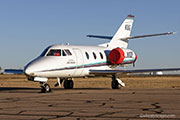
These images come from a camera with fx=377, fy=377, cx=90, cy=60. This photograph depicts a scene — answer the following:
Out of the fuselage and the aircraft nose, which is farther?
the fuselage

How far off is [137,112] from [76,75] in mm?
14265

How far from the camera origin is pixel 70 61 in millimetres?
24328

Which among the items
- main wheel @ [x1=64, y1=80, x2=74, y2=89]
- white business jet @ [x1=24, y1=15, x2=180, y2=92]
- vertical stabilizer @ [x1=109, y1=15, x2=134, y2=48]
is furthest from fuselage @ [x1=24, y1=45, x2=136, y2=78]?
main wheel @ [x1=64, y1=80, x2=74, y2=89]

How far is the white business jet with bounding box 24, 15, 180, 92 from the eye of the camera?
21.8 metres

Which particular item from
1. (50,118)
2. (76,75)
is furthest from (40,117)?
(76,75)

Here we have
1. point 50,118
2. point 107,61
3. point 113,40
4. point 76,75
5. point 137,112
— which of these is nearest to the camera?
point 50,118

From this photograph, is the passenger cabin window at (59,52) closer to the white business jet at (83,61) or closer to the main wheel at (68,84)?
the white business jet at (83,61)

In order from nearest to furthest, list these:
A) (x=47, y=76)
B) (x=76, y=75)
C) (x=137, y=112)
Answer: (x=137, y=112)
(x=47, y=76)
(x=76, y=75)

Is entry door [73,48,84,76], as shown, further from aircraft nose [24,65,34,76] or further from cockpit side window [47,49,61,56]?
aircraft nose [24,65,34,76]

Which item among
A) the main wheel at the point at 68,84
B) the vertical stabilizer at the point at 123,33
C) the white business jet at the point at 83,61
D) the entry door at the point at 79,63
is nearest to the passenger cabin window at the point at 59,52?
the white business jet at the point at 83,61

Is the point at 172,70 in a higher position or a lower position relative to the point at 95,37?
lower

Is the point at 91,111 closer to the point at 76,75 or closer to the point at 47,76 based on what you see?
the point at 47,76

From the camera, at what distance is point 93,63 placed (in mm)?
27203

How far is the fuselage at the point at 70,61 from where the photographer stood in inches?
851
